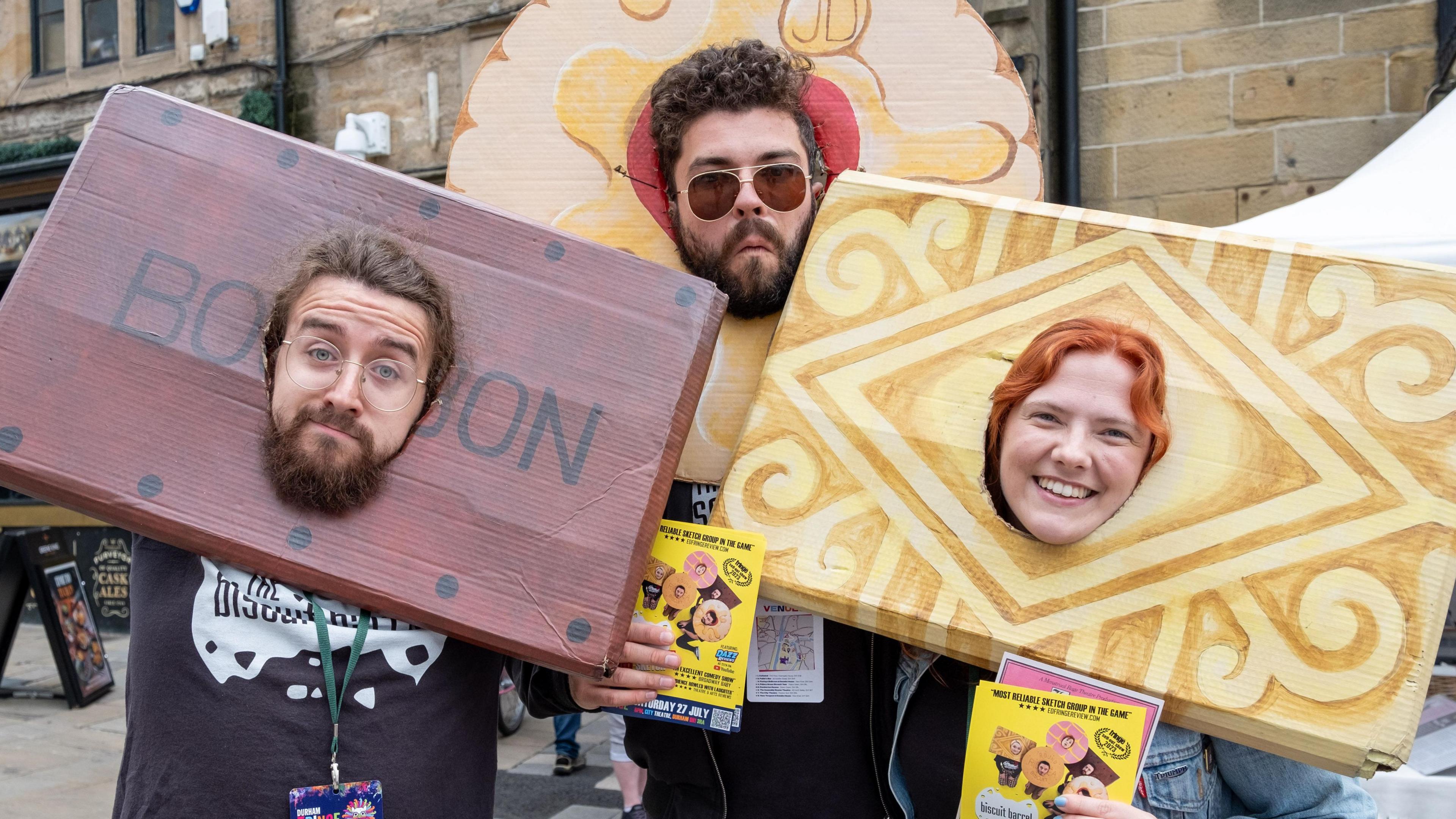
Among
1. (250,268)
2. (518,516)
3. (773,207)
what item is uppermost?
(773,207)

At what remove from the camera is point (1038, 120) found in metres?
5.07

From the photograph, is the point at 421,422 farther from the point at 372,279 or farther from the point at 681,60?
the point at 681,60

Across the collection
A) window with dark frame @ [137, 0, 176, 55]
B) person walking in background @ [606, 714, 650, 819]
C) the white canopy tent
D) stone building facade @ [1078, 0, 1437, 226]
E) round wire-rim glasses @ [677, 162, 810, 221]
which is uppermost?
window with dark frame @ [137, 0, 176, 55]

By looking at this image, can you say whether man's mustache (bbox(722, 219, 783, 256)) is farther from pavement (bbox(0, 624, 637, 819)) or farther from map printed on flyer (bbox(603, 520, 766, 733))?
pavement (bbox(0, 624, 637, 819))

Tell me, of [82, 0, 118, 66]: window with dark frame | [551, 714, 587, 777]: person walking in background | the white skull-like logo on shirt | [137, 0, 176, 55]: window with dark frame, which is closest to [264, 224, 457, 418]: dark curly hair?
the white skull-like logo on shirt

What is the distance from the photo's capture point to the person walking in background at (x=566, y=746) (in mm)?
4965

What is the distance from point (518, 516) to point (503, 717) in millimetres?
4403

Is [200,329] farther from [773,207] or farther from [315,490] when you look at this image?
[773,207]

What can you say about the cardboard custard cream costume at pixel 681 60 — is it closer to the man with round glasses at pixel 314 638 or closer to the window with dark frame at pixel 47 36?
the man with round glasses at pixel 314 638

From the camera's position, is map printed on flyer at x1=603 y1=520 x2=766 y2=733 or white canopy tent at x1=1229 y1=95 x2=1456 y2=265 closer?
map printed on flyer at x1=603 y1=520 x2=766 y2=733

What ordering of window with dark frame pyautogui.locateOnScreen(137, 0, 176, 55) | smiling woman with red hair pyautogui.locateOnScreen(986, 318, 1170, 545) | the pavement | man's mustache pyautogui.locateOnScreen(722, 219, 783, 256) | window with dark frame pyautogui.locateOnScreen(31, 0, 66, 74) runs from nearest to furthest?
1. smiling woman with red hair pyautogui.locateOnScreen(986, 318, 1170, 545)
2. man's mustache pyautogui.locateOnScreen(722, 219, 783, 256)
3. the pavement
4. window with dark frame pyautogui.locateOnScreen(137, 0, 176, 55)
5. window with dark frame pyautogui.locateOnScreen(31, 0, 66, 74)

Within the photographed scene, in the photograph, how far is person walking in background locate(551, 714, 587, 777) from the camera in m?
4.96

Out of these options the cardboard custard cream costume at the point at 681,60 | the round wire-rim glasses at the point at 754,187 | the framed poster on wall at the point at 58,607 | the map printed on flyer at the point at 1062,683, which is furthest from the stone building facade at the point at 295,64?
the map printed on flyer at the point at 1062,683

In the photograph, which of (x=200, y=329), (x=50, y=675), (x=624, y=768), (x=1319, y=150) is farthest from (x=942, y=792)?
(x=50, y=675)
